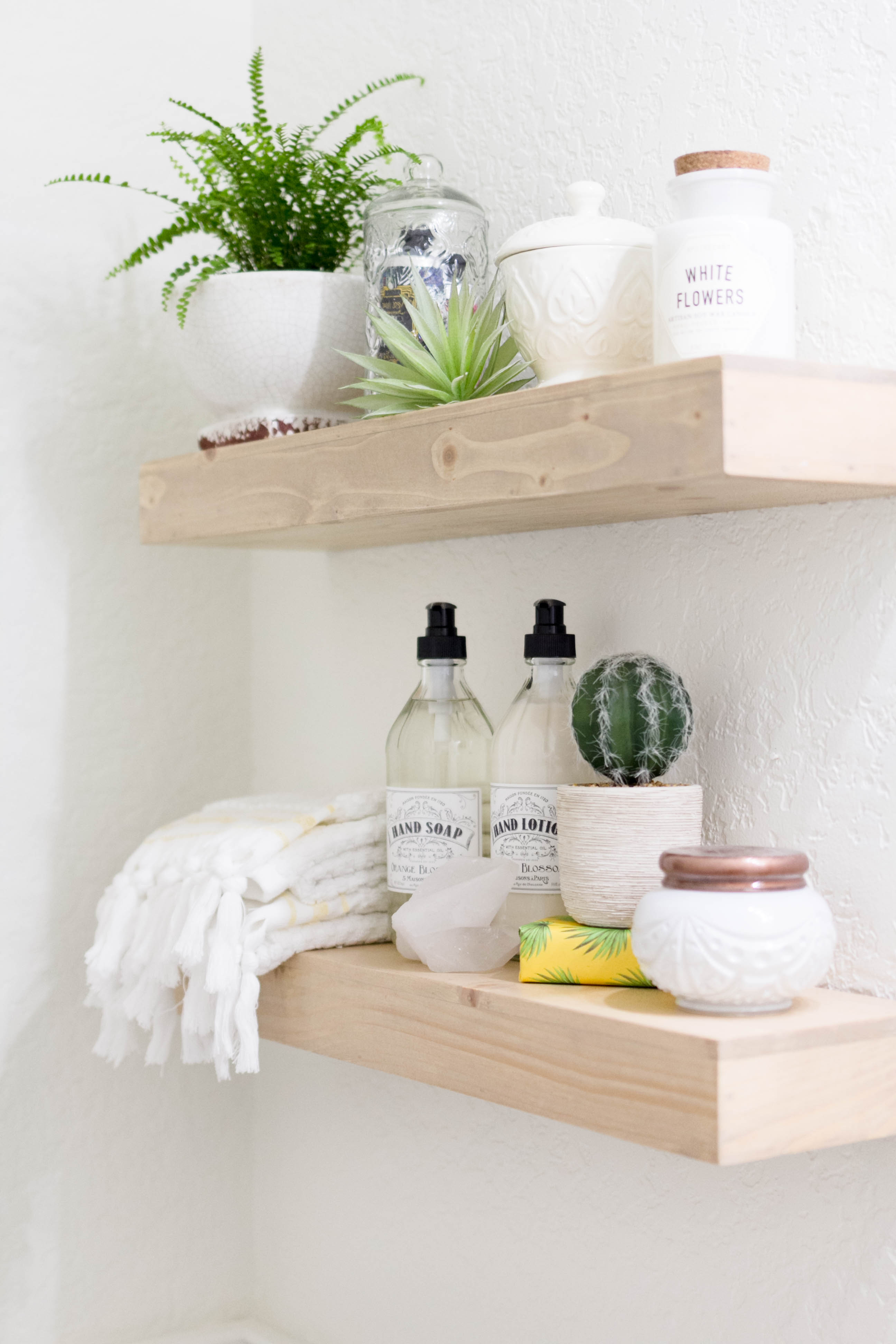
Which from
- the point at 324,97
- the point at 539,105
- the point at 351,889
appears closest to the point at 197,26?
the point at 324,97

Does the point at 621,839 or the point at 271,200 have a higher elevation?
the point at 271,200

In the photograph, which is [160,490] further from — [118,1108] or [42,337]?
[118,1108]

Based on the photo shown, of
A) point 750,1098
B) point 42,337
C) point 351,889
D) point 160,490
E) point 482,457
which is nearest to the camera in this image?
point 750,1098

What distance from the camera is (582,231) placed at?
0.75m

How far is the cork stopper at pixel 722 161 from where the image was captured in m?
0.67

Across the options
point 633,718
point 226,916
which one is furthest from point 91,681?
point 633,718

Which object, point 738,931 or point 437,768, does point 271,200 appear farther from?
point 738,931

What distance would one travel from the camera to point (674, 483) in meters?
0.64

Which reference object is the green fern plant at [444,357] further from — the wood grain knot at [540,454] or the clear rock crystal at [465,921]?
the clear rock crystal at [465,921]

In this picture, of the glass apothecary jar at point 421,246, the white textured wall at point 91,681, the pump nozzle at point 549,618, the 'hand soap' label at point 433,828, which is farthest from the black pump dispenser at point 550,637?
the white textured wall at point 91,681

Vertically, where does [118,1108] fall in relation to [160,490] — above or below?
below

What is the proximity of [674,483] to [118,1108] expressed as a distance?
813mm

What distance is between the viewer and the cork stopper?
0.67m

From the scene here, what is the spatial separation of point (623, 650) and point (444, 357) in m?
0.23
